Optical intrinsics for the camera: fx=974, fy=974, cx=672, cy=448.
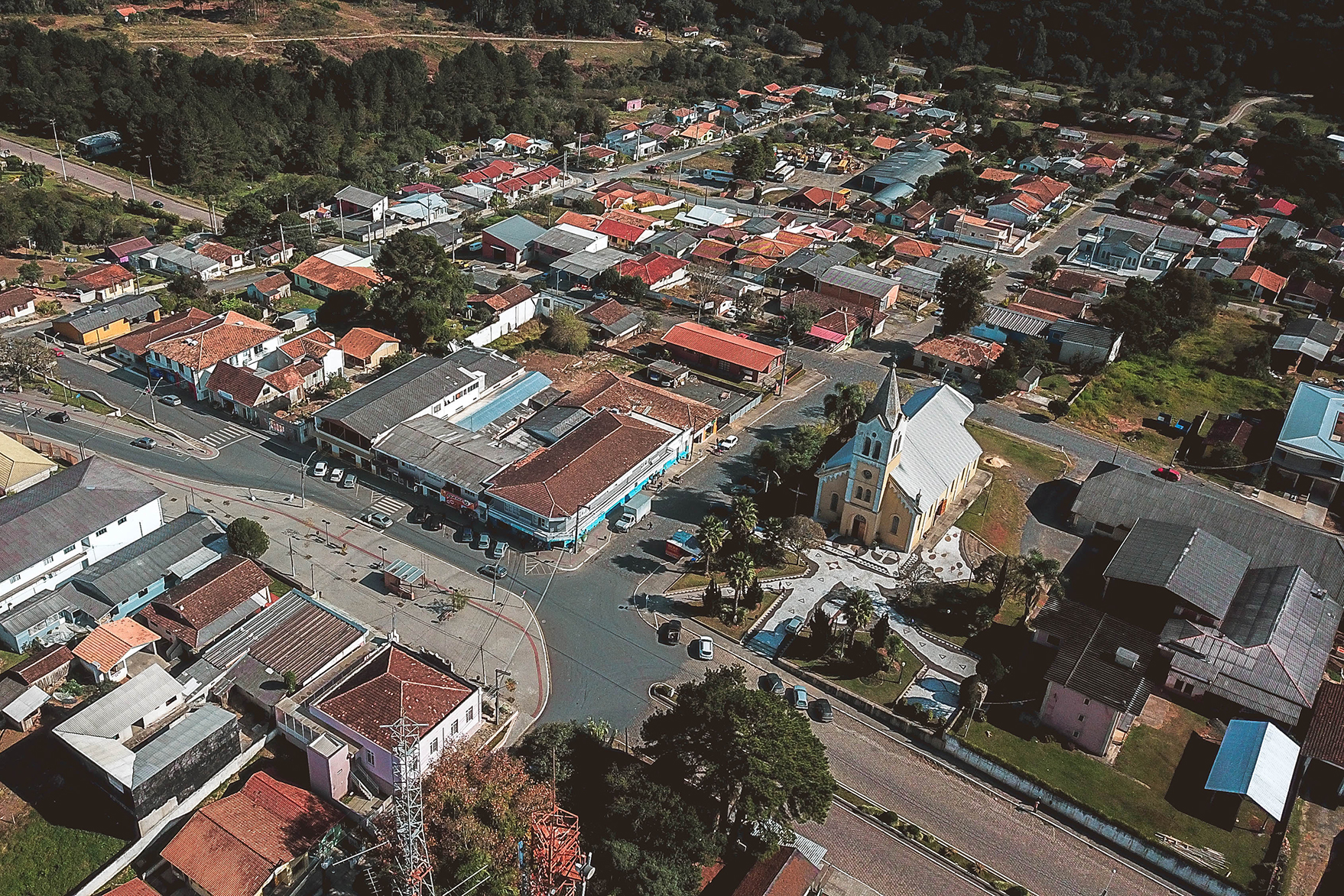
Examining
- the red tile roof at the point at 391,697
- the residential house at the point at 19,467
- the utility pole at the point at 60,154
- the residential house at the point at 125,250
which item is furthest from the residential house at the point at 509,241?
the red tile roof at the point at 391,697

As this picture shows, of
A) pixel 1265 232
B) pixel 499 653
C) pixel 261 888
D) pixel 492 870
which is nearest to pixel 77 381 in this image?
pixel 499 653

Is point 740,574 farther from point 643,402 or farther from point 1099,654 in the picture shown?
point 643,402

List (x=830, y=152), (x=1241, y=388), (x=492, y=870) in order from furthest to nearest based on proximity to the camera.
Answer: (x=830, y=152)
(x=1241, y=388)
(x=492, y=870)

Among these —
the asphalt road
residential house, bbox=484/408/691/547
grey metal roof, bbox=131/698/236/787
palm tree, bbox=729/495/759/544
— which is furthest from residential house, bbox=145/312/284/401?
palm tree, bbox=729/495/759/544

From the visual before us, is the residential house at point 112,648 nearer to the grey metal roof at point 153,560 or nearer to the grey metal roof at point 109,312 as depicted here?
the grey metal roof at point 153,560

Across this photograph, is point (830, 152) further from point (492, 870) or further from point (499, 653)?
point (492, 870)

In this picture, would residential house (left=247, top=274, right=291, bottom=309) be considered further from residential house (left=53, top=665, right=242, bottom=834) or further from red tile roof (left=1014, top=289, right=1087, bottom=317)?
red tile roof (left=1014, top=289, right=1087, bottom=317)
